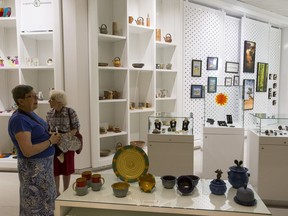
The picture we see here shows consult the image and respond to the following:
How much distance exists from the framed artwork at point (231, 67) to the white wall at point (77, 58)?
14.1 feet

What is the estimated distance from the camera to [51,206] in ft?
8.25

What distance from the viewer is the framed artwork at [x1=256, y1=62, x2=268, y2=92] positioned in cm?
837

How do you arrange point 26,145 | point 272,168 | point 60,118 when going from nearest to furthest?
point 26,145 → point 60,118 → point 272,168

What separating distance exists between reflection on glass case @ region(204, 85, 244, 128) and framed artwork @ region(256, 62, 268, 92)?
14.3ft

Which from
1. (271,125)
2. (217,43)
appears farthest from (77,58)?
(217,43)

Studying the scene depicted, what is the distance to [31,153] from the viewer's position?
2252 millimetres

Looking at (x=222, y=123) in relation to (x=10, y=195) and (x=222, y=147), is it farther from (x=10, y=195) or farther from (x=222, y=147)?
(x=10, y=195)

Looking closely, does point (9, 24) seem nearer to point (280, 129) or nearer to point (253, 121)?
point (253, 121)

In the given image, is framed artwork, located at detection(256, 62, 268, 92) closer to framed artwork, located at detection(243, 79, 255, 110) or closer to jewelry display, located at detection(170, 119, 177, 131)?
framed artwork, located at detection(243, 79, 255, 110)

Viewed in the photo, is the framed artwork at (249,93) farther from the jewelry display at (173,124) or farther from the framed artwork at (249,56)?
the jewelry display at (173,124)

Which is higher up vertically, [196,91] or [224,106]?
[196,91]

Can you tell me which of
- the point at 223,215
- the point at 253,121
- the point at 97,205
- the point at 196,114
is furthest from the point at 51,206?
the point at 196,114

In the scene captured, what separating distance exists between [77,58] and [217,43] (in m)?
4.10

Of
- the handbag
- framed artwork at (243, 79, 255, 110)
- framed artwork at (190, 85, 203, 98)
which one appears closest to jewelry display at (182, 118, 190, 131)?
the handbag
